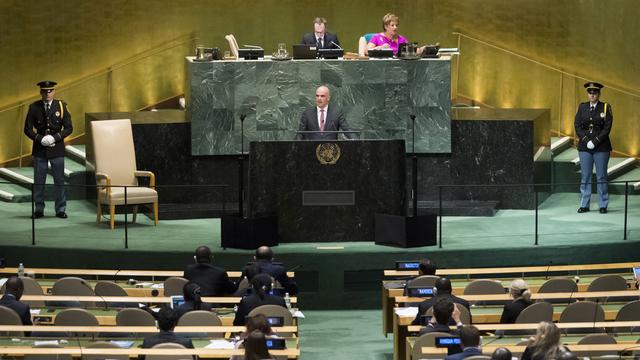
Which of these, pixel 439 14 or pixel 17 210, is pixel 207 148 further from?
pixel 439 14

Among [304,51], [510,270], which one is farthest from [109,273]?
[304,51]

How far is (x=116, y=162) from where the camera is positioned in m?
15.5

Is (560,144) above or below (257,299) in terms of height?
above

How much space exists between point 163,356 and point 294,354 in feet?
3.09

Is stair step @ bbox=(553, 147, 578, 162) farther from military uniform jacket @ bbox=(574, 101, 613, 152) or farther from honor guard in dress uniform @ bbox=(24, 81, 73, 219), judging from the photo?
honor guard in dress uniform @ bbox=(24, 81, 73, 219)

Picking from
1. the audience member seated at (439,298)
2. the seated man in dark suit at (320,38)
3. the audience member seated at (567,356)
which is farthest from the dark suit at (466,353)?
the seated man in dark suit at (320,38)

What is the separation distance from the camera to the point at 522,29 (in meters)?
19.3

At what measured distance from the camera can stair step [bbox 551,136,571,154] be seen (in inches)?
714

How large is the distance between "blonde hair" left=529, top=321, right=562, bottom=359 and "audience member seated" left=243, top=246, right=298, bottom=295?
13.1ft

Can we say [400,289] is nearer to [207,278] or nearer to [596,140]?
[207,278]

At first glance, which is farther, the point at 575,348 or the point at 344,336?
the point at 344,336

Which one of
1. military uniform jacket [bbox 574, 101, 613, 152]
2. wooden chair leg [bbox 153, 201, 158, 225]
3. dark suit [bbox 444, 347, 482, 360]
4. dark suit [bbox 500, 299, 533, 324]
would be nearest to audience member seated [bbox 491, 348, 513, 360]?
dark suit [bbox 444, 347, 482, 360]

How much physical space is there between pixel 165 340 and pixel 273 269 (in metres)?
2.77

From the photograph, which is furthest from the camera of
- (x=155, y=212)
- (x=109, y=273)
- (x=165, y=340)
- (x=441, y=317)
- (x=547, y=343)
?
(x=155, y=212)
